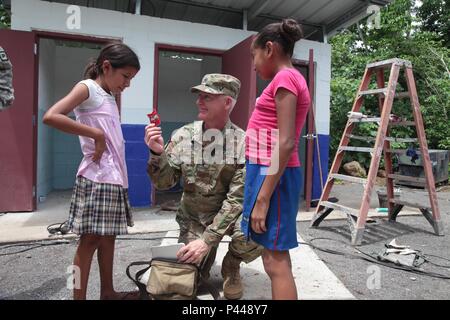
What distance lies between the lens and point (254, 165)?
1701 mm

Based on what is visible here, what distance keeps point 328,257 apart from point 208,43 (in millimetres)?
3386

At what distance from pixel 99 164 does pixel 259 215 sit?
877 mm

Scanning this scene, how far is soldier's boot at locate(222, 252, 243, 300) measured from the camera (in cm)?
216

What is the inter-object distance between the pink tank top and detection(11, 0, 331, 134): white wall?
2.98m

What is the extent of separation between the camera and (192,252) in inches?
73.1

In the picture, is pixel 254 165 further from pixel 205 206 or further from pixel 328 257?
pixel 328 257

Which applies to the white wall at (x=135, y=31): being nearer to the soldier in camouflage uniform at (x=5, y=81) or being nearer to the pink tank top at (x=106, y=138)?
the soldier in camouflage uniform at (x=5, y=81)

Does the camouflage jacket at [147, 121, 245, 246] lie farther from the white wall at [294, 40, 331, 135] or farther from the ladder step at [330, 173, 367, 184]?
the white wall at [294, 40, 331, 135]

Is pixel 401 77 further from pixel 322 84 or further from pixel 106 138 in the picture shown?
pixel 106 138

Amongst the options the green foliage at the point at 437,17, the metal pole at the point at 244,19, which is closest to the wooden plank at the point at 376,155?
the metal pole at the point at 244,19

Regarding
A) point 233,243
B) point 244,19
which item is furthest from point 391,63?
point 233,243

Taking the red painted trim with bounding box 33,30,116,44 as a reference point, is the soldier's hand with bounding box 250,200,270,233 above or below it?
below

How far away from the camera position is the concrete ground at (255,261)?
239cm

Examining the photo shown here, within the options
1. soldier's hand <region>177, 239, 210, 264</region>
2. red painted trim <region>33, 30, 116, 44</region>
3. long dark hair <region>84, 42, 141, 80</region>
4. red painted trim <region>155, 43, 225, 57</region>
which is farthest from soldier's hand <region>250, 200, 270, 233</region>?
red painted trim <region>155, 43, 225, 57</region>
